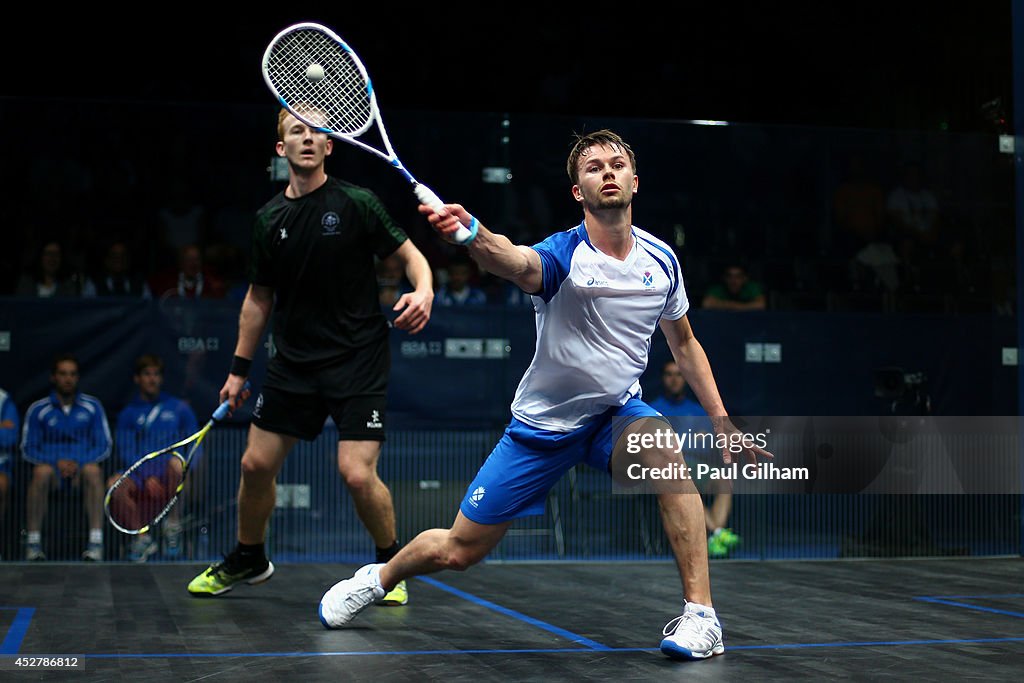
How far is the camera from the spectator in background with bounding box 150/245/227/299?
6.23 meters

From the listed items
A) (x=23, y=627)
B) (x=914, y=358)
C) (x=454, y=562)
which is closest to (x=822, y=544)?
(x=914, y=358)

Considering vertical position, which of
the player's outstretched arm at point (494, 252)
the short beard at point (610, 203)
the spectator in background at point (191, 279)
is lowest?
the player's outstretched arm at point (494, 252)

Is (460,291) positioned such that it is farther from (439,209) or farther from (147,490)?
(439,209)

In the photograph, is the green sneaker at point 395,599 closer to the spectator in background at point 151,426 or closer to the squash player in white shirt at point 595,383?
the squash player in white shirt at point 595,383

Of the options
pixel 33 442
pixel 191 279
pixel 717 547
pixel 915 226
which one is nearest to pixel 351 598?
pixel 33 442

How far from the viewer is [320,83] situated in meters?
3.70

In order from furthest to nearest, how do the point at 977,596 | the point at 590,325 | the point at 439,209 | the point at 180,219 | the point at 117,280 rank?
the point at 180,219 → the point at 117,280 → the point at 977,596 → the point at 590,325 → the point at 439,209

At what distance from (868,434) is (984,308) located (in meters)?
0.91

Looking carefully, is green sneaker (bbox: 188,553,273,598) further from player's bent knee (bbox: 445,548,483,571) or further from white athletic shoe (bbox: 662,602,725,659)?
white athletic shoe (bbox: 662,602,725,659)

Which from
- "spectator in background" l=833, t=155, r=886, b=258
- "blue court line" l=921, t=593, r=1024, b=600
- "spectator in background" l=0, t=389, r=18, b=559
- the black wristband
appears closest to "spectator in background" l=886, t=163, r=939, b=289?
"spectator in background" l=833, t=155, r=886, b=258

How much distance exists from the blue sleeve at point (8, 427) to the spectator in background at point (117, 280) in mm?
619

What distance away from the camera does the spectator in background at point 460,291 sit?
628 centimetres

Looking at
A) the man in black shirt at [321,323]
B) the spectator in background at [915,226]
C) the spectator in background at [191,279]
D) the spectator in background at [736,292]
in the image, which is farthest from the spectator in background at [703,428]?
the man in black shirt at [321,323]

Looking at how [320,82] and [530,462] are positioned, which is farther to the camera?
[320,82]
